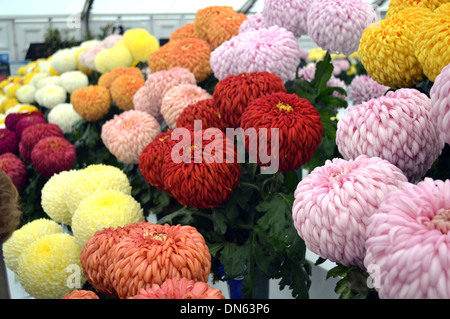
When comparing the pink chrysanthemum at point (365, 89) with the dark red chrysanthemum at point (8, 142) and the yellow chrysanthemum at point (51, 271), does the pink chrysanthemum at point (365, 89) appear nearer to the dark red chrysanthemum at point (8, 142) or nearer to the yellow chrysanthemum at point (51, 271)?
the yellow chrysanthemum at point (51, 271)

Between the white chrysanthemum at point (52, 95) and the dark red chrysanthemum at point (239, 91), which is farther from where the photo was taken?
the white chrysanthemum at point (52, 95)

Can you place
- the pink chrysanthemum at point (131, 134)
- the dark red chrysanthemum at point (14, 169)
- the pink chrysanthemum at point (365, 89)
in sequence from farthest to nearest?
1. the pink chrysanthemum at point (365, 89)
2. the dark red chrysanthemum at point (14, 169)
3. the pink chrysanthemum at point (131, 134)

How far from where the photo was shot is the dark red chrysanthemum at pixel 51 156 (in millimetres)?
996

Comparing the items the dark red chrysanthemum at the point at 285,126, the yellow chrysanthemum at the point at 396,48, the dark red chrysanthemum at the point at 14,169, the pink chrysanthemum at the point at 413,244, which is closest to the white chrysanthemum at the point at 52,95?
the dark red chrysanthemum at the point at 14,169

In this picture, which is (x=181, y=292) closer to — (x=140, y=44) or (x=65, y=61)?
(x=140, y=44)

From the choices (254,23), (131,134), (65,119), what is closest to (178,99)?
(131,134)

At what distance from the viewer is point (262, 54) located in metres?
0.72

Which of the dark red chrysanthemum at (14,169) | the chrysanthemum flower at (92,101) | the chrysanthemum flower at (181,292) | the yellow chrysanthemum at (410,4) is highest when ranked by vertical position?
the yellow chrysanthemum at (410,4)

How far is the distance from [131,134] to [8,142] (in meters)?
0.57

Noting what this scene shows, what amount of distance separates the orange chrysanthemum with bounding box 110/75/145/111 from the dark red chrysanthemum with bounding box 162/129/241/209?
1.93ft

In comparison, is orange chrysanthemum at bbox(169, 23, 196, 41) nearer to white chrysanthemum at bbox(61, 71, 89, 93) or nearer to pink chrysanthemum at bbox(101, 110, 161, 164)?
pink chrysanthemum at bbox(101, 110, 161, 164)

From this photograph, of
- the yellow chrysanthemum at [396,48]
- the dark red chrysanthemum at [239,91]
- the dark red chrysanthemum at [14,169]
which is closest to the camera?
the yellow chrysanthemum at [396,48]

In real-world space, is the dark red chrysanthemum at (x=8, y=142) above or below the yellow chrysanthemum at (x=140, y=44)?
below

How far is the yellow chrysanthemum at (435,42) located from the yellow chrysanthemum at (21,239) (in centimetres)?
71
